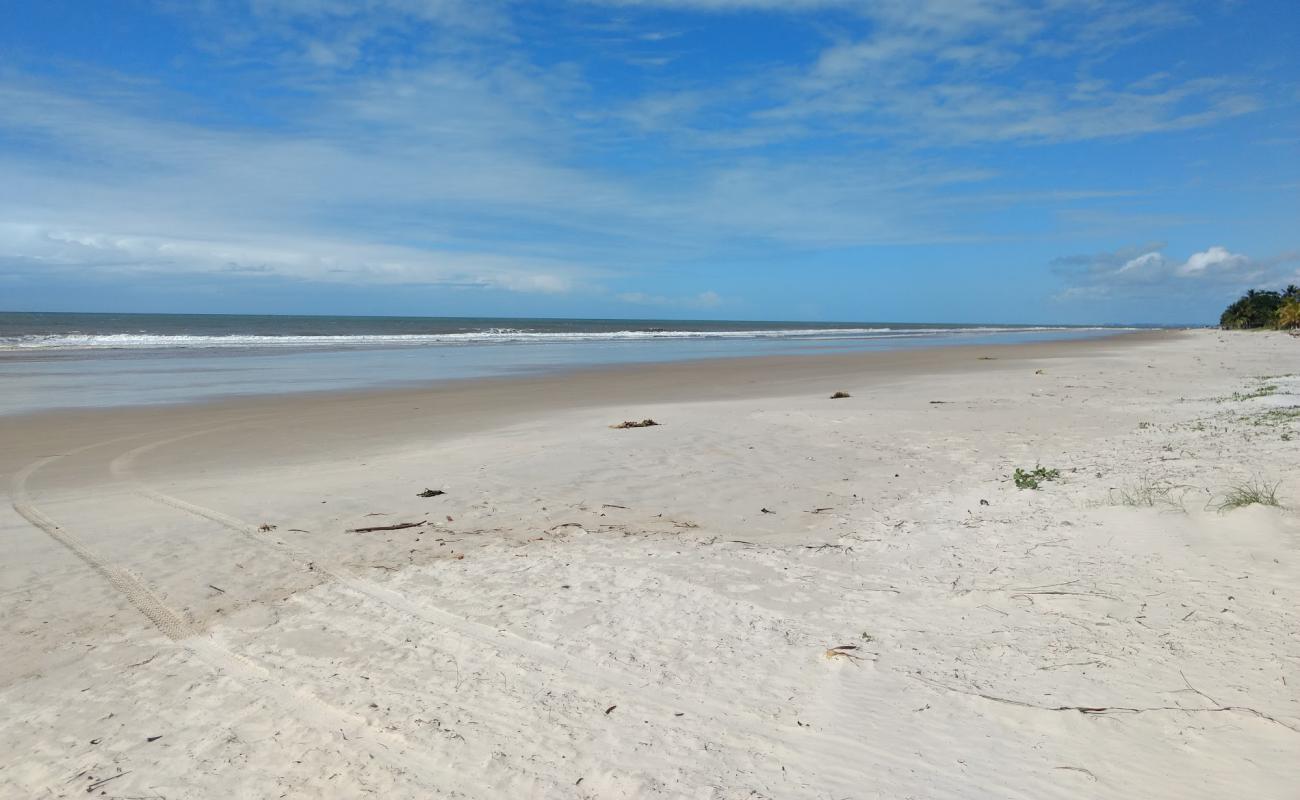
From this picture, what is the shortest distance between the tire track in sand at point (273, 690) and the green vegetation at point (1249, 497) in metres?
5.56

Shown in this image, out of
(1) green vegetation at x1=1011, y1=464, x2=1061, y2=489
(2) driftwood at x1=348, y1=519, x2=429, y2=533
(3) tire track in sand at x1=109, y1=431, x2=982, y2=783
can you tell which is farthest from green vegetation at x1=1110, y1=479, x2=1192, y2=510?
(2) driftwood at x1=348, y1=519, x2=429, y2=533

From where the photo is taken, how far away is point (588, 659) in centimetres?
411

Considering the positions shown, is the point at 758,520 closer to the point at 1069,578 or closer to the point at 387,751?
the point at 1069,578

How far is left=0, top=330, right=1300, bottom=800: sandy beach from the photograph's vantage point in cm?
316

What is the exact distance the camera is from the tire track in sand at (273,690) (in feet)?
10.5

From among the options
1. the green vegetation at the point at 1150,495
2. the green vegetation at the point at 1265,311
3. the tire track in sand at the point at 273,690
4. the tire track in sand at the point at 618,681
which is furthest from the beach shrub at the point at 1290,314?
the tire track in sand at the point at 273,690

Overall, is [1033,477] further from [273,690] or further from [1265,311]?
[1265,311]

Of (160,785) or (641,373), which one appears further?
(641,373)

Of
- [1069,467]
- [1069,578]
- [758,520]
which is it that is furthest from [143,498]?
[1069,467]

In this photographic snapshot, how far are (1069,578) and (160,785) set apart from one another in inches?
195

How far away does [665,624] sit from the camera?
178 inches

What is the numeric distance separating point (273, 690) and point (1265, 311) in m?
78.1

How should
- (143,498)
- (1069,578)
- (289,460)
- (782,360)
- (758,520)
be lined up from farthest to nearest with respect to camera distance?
(782,360) → (289,460) → (143,498) → (758,520) → (1069,578)

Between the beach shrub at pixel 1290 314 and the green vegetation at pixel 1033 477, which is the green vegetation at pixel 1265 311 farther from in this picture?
the green vegetation at pixel 1033 477
